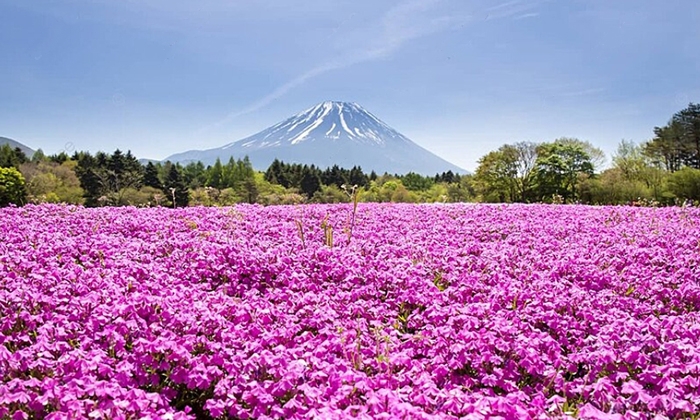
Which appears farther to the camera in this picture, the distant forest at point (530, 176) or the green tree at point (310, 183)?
the green tree at point (310, 183)

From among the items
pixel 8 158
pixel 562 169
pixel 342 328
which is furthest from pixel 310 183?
pixel 342 328

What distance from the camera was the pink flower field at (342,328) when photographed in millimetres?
3107

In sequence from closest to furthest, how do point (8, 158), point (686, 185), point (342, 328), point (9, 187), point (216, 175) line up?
point (342, 328) → point (686, 185) → point (9, 187) → point (8, 158) → point (216, 175)

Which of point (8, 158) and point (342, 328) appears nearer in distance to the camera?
point (342, 328)

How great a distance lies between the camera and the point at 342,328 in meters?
4.27

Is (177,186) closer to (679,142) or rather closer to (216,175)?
(216,175)

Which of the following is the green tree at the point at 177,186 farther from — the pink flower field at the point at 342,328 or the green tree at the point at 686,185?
the pink flower field at the point at 342,328

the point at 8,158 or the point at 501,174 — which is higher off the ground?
the point at 8,158

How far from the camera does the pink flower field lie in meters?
3.11

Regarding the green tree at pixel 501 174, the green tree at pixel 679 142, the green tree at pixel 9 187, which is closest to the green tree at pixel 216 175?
the green tree at pixel 9 187

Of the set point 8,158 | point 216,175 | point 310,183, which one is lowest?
point 310,183

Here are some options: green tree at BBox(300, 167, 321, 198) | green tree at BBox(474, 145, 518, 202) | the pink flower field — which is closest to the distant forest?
green tree at BBox(474, 145, 518, 202)

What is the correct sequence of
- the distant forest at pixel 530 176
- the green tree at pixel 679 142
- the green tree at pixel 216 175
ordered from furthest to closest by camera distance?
the green tree at pixel 216 175
the green tree at pixel 679 142
the distant forest at pixel 530 176

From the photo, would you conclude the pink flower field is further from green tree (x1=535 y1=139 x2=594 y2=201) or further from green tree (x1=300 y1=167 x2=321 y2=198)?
green tree (x1=300 y1=167 x2=321 y2=198)
